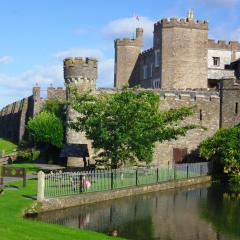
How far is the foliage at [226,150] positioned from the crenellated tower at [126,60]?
26466 millimetres

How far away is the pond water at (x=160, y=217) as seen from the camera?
2009 cm

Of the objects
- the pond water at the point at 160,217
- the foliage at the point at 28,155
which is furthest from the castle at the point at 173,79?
the pond water at the point at 160,217

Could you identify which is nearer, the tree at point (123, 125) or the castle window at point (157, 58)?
the tree at point (123, 125)

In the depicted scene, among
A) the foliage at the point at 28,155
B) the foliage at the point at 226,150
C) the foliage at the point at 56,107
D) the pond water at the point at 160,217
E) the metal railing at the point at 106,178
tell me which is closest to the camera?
the pond water at the point at 160,217

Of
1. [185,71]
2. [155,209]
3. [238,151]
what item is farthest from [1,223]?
[185,71]

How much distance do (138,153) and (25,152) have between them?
22.0m

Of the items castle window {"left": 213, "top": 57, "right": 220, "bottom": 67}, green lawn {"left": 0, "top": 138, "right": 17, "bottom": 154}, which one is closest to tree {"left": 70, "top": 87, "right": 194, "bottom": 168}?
green lawn {"left": 0, "top": 138, "right": 17, "bottom": 154}

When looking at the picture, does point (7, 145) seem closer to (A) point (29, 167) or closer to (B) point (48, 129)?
(B) point (48, 129)

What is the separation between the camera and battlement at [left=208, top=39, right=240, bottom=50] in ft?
211

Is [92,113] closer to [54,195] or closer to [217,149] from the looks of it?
[54,195]

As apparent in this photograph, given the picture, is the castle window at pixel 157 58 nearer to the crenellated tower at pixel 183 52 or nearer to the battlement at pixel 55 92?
the crenellated tower at pixel 183 52

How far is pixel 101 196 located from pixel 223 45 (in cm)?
4234

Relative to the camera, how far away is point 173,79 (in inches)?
2320

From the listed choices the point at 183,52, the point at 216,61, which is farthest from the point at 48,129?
the point at 216,61
